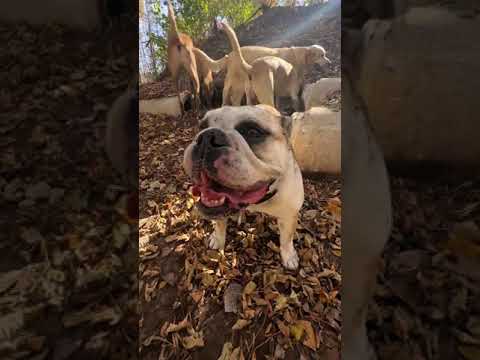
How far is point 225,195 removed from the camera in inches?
22.4

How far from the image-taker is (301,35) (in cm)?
62

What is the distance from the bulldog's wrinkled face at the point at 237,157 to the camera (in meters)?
0.54

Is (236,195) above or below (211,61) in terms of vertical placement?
below

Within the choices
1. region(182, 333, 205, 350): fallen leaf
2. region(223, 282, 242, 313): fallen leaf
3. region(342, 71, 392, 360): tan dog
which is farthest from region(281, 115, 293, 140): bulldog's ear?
region(182, 333, 205, 350): fallen leaf

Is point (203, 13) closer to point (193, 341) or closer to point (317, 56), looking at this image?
point (317, 56)

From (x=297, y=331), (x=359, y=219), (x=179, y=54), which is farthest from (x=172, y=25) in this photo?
(x=297, y=331)

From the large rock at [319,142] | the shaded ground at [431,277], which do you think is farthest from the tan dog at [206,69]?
the shaded ground at [431,277]

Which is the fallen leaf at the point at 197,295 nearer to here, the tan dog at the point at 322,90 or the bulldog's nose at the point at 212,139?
the bulldog's nose at the point at 212,139

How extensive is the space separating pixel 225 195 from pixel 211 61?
Result: 0.99ft

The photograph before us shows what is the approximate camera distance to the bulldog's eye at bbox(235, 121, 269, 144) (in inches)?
21.8

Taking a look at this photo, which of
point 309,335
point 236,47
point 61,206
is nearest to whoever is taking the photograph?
point 309,335

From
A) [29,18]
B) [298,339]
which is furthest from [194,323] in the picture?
[29,18]

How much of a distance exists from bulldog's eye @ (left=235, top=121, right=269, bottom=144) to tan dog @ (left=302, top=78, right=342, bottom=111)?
10cm

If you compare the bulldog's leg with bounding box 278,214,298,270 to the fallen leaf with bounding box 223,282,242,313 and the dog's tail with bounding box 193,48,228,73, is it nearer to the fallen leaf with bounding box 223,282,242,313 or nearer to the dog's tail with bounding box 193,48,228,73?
Result: the fallen leaf with bounding box 223,282,242,313
